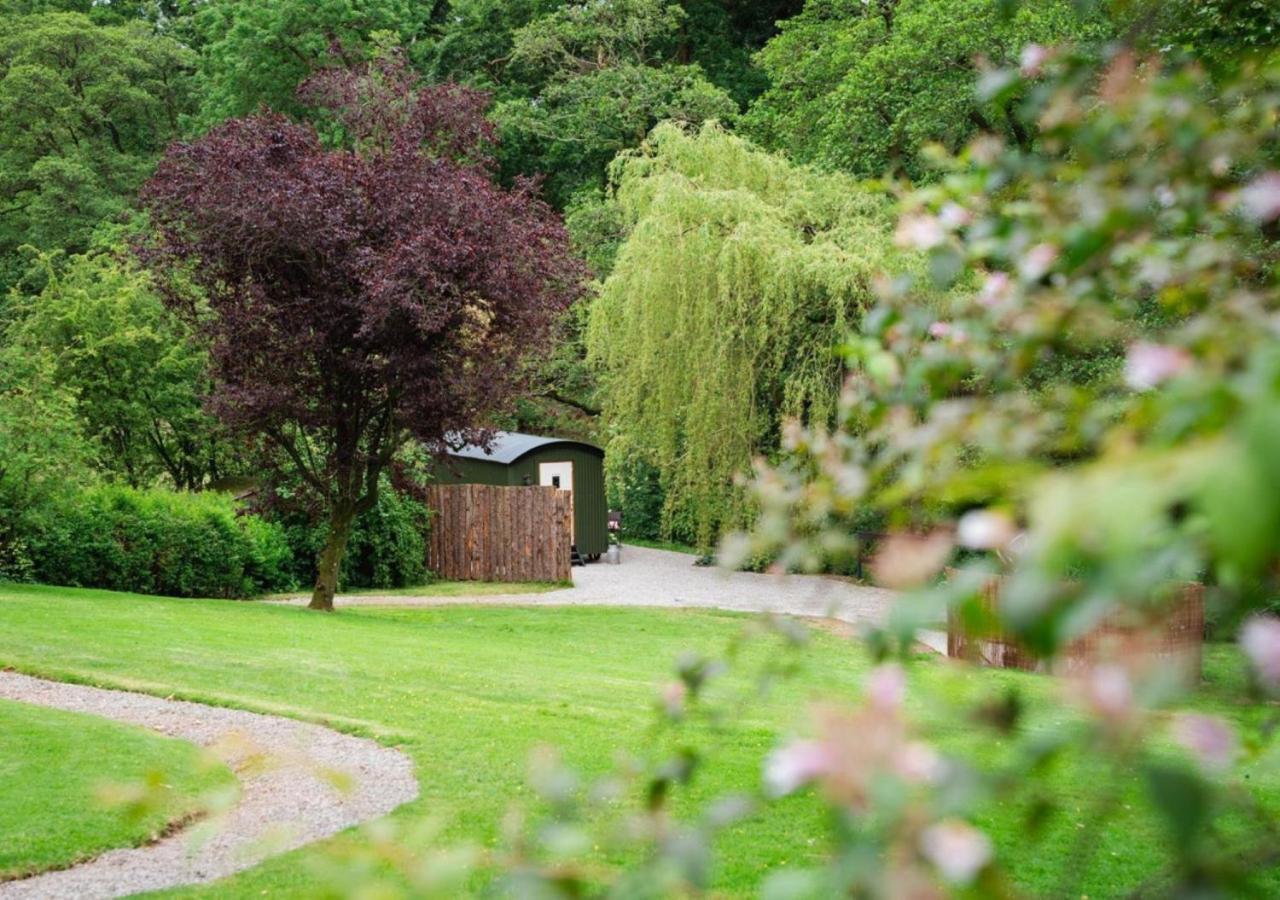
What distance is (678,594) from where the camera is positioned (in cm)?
2294

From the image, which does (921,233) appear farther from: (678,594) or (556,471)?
(556,471)

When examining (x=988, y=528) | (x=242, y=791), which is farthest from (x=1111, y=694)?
(x=242, y=791)

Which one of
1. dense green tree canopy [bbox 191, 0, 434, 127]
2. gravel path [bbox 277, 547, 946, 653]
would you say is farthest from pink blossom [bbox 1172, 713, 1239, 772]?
dense green tree canopy [bbox 191, 0, 434, 127]

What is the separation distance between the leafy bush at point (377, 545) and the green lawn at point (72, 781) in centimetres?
1223

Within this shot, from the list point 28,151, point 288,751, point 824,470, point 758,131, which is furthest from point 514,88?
point 824,470

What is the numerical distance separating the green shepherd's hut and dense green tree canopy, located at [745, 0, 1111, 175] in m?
8.50

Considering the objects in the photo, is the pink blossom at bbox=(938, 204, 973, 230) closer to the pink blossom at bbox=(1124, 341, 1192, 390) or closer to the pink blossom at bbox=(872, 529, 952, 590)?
the pink blossom at bbox=(1124, 341, 1192, 390)

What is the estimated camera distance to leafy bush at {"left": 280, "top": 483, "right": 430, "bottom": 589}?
21969mm

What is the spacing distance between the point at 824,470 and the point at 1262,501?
144cm

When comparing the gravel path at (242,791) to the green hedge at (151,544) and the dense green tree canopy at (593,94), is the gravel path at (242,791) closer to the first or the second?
the green hedge at (151,544)

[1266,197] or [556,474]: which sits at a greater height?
[556,474]

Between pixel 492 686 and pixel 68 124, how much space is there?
32386 millimetres

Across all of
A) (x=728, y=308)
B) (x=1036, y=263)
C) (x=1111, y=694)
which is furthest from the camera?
(x=728, y=308)

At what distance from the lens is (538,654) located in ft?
47.2
